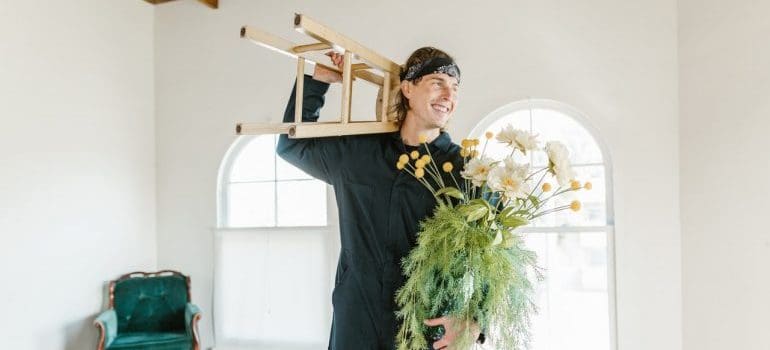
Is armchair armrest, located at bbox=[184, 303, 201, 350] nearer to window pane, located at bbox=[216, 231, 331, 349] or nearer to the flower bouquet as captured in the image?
window pane, located at bbox=[216, 231, 331, 349]

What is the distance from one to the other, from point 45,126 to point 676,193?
146 inches

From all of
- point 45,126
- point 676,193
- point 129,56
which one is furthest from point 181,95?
point 676,193

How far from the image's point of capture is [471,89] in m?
3.55

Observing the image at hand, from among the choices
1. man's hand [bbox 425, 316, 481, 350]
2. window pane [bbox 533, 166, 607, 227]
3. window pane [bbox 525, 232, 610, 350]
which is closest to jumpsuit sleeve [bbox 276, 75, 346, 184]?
man's hand [bbox 425, 316, 481, 350]

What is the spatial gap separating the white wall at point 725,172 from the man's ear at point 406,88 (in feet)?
6.32

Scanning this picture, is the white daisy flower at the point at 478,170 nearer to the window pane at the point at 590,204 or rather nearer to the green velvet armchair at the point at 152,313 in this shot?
the window pane at the point at 590,204

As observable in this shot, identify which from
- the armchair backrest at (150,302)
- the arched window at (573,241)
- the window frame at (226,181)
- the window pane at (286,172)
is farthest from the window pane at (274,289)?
the arched window at (573,241)

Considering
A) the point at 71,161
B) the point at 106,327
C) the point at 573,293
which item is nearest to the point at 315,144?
the point at 573,293

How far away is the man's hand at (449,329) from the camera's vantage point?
4.94 ft

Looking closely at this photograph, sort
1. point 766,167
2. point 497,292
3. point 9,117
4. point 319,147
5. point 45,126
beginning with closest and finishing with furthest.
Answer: point 497,292, point 319,147, point 766,167, point 9,117, point 45,126

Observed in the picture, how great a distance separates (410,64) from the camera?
1.76 metres

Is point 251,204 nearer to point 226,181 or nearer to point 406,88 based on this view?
point 226,181

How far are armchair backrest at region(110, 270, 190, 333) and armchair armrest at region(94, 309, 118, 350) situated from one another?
137 mm

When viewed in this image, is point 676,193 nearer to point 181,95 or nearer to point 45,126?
point 181,95
